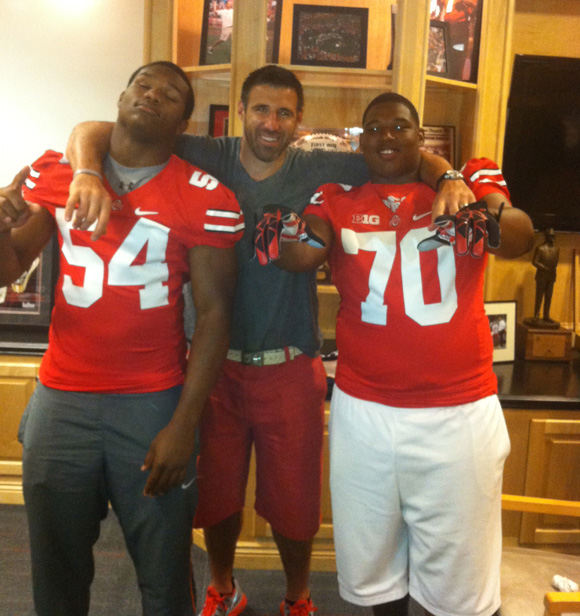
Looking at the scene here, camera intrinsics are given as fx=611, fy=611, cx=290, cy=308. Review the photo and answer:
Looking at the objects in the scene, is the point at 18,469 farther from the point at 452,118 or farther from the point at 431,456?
the point at 452,118

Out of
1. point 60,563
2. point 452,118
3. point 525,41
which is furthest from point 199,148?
point 525,41

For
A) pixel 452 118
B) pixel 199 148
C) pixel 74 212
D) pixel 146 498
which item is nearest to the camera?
pixel 74 212

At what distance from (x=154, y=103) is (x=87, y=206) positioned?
1.00 feet

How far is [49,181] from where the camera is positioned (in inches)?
51.2

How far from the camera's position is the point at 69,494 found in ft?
4.04

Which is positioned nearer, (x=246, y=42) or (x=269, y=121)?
(x=269, y=121)

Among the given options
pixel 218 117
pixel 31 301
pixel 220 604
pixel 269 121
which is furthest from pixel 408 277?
pixel 31 301

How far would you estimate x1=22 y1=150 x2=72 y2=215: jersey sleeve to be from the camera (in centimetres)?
129

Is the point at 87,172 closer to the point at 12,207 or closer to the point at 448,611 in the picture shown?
the point at 12,207

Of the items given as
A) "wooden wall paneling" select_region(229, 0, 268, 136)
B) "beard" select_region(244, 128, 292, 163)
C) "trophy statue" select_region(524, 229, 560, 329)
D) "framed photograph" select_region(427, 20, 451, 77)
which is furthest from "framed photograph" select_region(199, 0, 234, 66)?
"trophy statue" select_region(524, 229, 560, 329)

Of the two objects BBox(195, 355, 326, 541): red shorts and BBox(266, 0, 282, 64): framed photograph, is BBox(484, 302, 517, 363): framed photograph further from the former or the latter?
BBox(266, 0, 282, 64): framed photograph

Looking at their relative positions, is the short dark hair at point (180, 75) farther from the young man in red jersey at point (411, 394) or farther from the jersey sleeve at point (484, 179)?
the jersey sleeve at point (484, 179)

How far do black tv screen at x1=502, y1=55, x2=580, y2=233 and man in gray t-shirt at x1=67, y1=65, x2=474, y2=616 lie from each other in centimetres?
108

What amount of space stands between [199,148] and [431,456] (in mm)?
972
